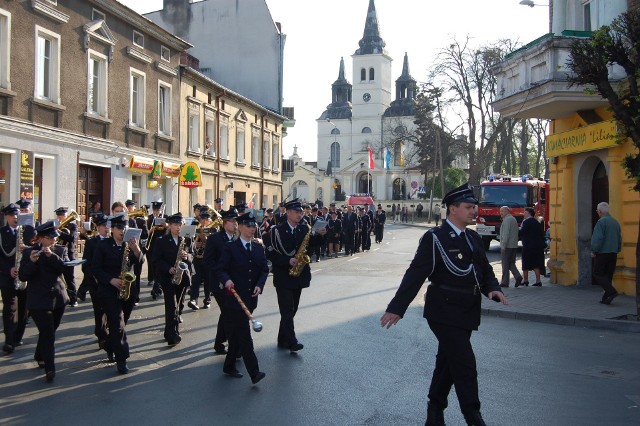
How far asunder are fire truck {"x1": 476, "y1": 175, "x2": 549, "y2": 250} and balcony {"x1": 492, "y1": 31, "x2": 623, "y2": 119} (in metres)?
13.0

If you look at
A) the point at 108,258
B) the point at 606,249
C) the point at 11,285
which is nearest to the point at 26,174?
the point at 11,285

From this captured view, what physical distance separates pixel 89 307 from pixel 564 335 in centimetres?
837

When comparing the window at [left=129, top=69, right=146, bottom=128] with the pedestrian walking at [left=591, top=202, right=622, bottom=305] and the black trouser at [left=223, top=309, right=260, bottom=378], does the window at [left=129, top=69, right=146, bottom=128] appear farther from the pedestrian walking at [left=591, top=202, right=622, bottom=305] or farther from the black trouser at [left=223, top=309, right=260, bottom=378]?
the black trouser at [left=223, top=309, right=260, bottom=378]

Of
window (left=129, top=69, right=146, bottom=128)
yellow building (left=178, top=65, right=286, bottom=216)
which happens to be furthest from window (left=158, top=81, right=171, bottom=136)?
window (left=129, top=69, right=146, bottom=128)

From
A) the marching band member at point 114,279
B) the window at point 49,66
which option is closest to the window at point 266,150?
the window at point 49,66

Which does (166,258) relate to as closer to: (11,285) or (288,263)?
(288,263)

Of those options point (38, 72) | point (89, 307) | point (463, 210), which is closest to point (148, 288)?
point (89, 307)

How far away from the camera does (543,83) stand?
618 inches

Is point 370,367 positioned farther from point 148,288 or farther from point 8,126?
point 8,126

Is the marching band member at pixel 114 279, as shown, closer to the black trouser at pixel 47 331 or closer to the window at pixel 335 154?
the black trouser at pixel 47 331

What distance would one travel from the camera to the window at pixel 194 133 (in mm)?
31612

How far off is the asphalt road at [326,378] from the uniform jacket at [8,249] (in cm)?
97

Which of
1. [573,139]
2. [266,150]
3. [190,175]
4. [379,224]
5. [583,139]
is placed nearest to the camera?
[583,139]

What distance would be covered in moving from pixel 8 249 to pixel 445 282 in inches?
249
